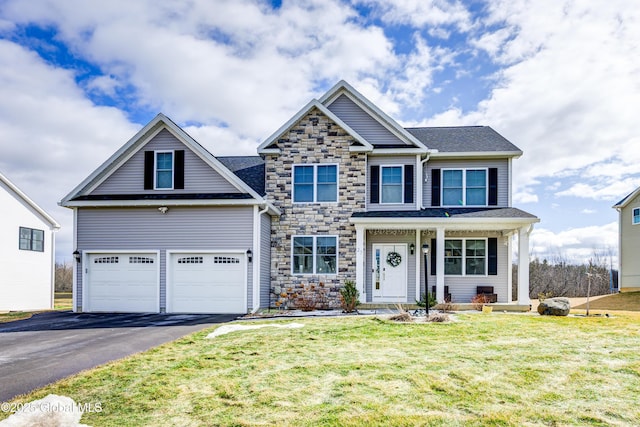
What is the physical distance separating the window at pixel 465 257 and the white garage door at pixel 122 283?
34.3ft

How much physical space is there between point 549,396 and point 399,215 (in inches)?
398

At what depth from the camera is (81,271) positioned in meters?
15.6

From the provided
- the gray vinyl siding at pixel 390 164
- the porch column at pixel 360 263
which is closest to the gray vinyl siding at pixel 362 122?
the gray vinyl siding at pixel 390 164

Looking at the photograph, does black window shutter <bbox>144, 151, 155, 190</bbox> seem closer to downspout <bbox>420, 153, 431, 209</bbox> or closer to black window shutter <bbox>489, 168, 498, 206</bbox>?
downspout <bbox>420, 153, 431, 209</bbox>

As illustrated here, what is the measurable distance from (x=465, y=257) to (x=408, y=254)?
2.14 m

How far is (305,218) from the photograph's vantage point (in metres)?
16.4

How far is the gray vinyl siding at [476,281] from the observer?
650 inches

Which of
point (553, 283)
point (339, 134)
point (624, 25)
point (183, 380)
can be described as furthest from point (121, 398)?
point (553, 283)

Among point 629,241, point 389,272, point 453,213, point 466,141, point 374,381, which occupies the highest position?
point 466,141

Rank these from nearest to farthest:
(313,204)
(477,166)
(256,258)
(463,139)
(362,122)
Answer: (256,258)
(313,204)
(477,166)
(362,122)
(463,139)

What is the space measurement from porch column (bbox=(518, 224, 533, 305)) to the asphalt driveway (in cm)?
943

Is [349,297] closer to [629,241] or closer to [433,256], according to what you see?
[433,256]

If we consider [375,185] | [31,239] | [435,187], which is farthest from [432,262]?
[31,239]

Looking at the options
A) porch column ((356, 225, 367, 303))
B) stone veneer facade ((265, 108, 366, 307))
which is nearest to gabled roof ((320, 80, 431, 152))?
stone veneer facade ((265, 108, 366, 307))
